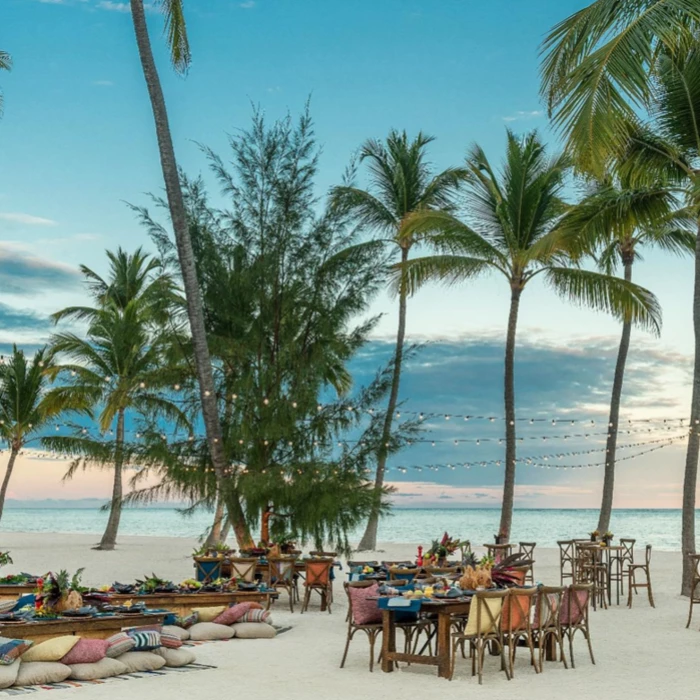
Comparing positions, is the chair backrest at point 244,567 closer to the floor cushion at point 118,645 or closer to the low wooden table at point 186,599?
the low wooden table at point 186,599

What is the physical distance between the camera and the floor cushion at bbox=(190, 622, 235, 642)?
10.7 metres

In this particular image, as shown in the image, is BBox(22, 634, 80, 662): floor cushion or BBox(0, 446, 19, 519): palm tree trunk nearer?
BBox(22, 634, 80, 662): floor cushion

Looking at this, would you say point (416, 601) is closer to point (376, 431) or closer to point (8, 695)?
point (8, 695)

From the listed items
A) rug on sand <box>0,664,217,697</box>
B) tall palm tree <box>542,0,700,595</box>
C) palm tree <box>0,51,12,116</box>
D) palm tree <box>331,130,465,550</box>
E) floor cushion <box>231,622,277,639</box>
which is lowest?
rug on sand <box>0,664,217,697</box>

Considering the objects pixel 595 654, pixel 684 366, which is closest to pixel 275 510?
pixel 595 654

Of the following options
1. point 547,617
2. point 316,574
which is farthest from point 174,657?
point 316,574

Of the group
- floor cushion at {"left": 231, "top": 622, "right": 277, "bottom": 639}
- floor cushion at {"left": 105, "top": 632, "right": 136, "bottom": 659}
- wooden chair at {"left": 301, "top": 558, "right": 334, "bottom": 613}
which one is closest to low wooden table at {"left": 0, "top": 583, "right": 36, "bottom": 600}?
floor cushion at {"left": 231, "top": 622, "right": 277, "bottom": 639}

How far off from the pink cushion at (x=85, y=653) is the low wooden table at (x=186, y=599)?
2.48 meters

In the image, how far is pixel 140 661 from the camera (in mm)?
8781

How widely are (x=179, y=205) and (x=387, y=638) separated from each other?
9.04m

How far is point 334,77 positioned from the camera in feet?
55.8

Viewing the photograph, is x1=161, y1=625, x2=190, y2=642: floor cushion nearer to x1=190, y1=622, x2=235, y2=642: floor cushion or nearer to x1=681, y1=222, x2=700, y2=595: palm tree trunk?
x1=190, y1=622, x2=235, y2=642: floor cushion

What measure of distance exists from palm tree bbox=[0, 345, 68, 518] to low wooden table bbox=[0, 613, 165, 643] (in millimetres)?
17346

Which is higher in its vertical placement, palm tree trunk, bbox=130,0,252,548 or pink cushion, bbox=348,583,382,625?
palm tree trunk, bbox=130,0,252,548
